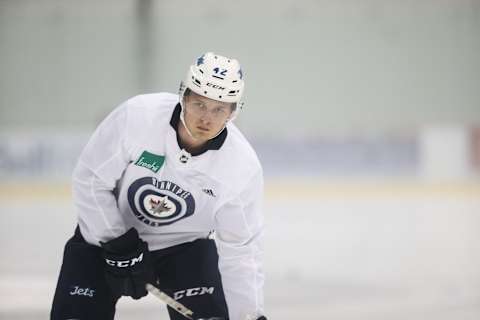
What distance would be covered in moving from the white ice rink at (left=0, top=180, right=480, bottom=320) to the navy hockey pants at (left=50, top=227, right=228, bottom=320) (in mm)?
972

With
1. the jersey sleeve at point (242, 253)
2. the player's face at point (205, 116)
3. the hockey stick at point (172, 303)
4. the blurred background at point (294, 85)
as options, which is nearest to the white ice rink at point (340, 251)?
the blurred background at point (294, 85)

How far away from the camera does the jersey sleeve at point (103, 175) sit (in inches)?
79.2

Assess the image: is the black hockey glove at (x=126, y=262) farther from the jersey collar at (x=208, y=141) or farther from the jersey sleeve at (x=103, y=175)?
the jersey collar at (x=208, y=141)

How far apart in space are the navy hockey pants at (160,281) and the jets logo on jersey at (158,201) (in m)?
0.14

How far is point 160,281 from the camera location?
2283mm

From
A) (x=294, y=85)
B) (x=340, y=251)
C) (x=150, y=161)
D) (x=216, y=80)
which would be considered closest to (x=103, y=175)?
(x=150, y=161)

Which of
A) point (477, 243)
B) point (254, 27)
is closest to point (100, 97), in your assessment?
point (254, 27)

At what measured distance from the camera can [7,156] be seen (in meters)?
6.87

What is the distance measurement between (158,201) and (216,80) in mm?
385

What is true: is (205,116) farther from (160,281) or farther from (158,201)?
(160,281)

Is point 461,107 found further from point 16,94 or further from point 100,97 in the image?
point 16,94

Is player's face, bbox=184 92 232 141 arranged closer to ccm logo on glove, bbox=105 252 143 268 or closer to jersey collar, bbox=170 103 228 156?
jersey collar, bbox=170 103 228 156

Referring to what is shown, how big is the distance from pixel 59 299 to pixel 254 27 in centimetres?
306

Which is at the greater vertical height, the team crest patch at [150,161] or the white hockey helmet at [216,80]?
the white hockey helmet at [216,80]
